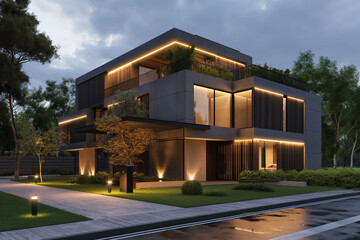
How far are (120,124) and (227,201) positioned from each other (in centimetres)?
1018

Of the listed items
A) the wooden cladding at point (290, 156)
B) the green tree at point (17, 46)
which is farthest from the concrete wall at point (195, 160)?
the green tree at point (17, 46)

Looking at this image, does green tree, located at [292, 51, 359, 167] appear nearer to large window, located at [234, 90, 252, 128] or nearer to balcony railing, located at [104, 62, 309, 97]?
balcony railing, located at [104, 62, 309, 97]

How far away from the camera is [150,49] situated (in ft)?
93.8

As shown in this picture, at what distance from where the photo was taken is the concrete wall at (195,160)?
2319 cm

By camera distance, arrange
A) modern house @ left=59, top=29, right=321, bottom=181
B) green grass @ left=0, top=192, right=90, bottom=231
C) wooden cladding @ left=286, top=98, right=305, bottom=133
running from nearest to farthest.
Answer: green grass @ left=0, top=192, right=90, bottom=231, modern house @ left=59, top=29, right=321, bottom=181, wooden cladding @ left=286, top=98, right=305, bottom=133

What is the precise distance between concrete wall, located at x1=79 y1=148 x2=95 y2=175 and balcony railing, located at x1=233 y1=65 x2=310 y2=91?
17.1 m

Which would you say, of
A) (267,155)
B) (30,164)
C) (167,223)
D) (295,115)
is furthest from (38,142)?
(295,115)

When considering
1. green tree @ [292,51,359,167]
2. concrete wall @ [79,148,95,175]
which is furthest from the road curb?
green tree @ [292,51,359,167]

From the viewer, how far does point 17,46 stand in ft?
94.4

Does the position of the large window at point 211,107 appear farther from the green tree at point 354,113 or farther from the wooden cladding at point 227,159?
the green tree at point 354,113

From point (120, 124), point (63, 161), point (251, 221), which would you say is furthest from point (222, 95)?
point (63, 161)

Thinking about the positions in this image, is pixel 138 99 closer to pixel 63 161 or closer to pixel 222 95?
pixel 222 95

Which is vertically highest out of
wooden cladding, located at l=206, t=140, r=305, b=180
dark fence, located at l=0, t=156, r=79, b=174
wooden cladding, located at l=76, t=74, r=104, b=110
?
wooden cladding, located at l=76, t=74, r=104, b=110

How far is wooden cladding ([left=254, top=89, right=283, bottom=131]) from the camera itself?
82.3ft
